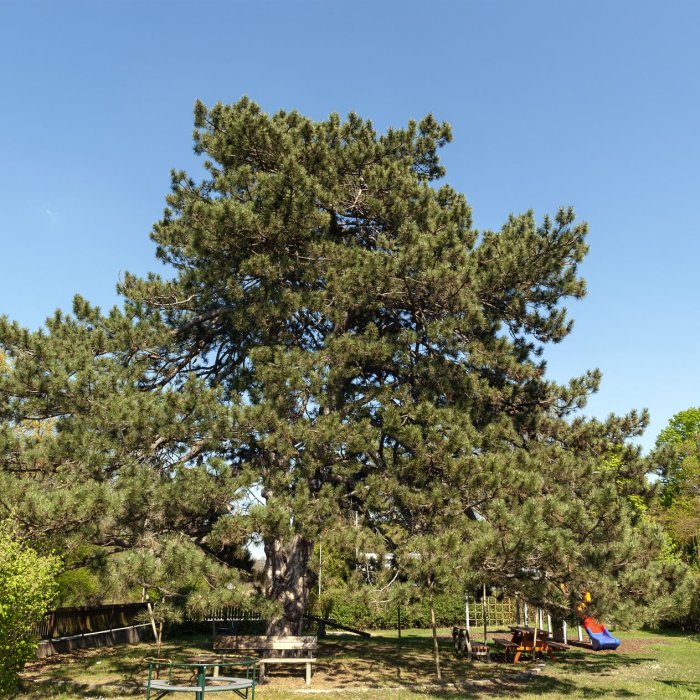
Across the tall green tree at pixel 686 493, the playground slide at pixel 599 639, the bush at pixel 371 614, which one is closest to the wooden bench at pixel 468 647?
the playground slide at pixel 599 639

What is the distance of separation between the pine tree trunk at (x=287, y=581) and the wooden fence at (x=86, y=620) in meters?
5.48

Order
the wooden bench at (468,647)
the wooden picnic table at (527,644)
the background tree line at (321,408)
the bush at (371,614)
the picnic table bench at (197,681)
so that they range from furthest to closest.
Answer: the bush at (371,614)
the wooden bench at (468,647)
the wooden picnic table at (527,644)
the background tree line at (321,408)
the picnic table bench at (197,681)

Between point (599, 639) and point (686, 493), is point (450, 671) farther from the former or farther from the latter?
point (686, 493)

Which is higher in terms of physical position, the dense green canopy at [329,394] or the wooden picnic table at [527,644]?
the dense green canopy at [329,394]

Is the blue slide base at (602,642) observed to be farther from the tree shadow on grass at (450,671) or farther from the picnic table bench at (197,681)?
the picnic table bench at (197,681)

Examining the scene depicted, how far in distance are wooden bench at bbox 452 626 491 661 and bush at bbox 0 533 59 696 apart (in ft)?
34.5

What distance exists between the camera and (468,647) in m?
15.3

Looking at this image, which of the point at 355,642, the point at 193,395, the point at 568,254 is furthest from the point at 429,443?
the point at 355,642

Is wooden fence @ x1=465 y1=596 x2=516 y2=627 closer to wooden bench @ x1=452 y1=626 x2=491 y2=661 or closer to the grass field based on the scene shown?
the grass field

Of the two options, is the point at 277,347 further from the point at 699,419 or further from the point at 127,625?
the point at 699,419

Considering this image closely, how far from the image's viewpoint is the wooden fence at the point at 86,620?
52.1 feet

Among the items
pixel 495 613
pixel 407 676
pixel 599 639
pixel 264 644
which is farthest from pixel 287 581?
pixel 495 613

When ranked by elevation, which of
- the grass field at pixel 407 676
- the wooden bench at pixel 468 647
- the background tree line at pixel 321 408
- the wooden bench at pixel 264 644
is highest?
the background tree line at pixel 321 408

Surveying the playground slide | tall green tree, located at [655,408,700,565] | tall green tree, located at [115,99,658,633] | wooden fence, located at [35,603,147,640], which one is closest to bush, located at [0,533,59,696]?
tall green tree, located at [115,99,658,633]
